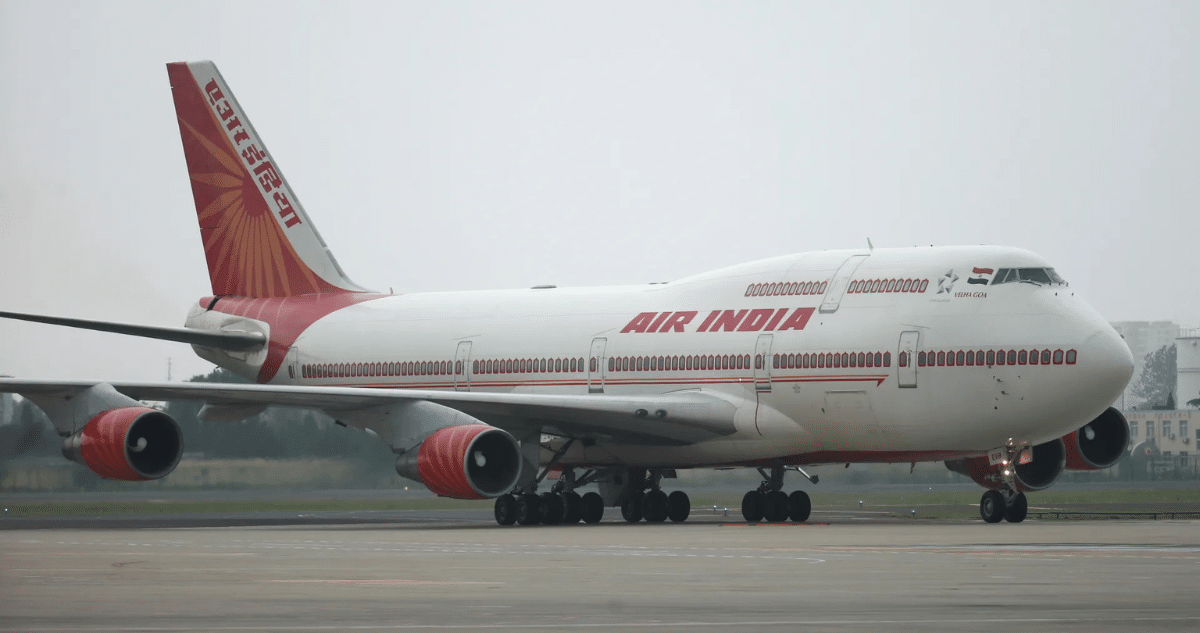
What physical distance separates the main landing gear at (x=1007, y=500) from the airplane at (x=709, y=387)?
0.03 meters

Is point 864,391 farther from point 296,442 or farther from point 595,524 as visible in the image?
point 296,442

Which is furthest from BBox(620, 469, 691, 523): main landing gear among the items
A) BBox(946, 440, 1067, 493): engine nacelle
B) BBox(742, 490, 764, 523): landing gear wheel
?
BBox(946, 440, 1067, 493): engine nacelle

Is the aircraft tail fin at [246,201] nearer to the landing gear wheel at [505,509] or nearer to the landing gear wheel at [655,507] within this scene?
the landing gear wheel at [655,507]

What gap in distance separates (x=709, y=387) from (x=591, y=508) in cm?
308

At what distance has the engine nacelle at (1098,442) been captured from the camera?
99.5 feet

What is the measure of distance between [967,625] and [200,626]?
184 inches

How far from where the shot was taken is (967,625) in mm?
10961

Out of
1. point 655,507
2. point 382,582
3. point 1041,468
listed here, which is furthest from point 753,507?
Result: point 382,582

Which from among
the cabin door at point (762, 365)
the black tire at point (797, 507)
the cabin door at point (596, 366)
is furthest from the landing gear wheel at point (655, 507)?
the cabin door at point (762, 365)

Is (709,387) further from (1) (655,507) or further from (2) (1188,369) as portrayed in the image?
(2) (1188,369)

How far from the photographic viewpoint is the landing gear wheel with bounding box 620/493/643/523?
104 feet

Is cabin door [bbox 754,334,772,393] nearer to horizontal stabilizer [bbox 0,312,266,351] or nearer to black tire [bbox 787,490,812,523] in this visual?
black tire [bbox 787,490,812,523]

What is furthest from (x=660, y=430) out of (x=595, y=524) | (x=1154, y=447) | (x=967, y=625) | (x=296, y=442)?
(x=1154, y=447)

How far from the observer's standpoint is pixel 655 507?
3152 centimetres
